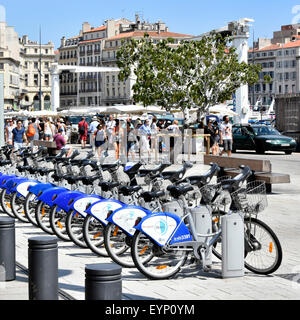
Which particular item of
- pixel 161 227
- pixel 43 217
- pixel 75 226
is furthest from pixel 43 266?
pixel 43 217

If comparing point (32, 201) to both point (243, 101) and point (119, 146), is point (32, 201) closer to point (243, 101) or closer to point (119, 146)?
point (119, 146)

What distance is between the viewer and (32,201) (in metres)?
11.8

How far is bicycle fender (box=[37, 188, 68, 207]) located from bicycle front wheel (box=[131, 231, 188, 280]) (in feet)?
8.84

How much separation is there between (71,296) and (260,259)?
1.98 m

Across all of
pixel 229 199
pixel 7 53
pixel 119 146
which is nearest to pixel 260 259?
pixel 229 199

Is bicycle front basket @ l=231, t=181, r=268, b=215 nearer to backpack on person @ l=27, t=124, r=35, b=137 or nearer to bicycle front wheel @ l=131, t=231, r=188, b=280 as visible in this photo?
bicycle front wheel @ l=131, t=231, r=188, b=280

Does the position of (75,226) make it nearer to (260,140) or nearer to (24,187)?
(24,187)

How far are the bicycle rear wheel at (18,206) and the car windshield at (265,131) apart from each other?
2446 centimetres

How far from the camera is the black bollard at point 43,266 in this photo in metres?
6.41

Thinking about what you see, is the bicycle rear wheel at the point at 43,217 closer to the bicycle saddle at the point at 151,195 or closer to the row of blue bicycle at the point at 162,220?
the row of blue bicycle at the point at 162,220

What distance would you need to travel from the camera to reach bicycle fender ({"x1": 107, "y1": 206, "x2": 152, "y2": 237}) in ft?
26.7

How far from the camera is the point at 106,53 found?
167 m

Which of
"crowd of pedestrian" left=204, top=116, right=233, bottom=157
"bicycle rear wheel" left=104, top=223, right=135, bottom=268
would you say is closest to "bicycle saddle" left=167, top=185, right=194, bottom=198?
"bicycle rear wheel" left=104, top=223, right=135, bottom=268

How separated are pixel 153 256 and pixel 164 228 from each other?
313 mm
